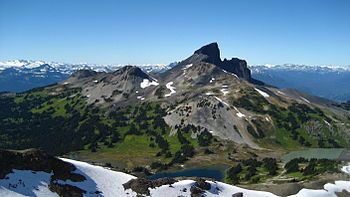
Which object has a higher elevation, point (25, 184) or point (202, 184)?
point (25, 184)

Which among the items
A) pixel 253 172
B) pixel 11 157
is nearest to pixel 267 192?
pixel 11 157

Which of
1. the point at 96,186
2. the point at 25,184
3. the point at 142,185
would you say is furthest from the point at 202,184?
the point at 25,184

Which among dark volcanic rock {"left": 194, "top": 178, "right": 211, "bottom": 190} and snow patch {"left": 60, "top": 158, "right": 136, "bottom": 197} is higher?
snow patch {"left": 60, "top": 158, "right": 136, "bottom": 197}

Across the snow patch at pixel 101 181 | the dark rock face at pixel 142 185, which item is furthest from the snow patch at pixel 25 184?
the dark rock face at pixel 142 185

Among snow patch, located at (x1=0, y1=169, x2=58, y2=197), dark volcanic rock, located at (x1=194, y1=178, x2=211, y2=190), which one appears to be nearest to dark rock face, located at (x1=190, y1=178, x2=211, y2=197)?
dark volcanic rock, located at (x1=194, y1=178, x2=211, y2=190)

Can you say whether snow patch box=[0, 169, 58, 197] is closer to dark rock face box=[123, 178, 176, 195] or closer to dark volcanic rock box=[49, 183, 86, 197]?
dark volcanic rock box=[49, 183, 86, 197]

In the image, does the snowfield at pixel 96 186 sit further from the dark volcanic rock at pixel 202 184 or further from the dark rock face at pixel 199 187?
the dark volcanic rock at pixel 202 184

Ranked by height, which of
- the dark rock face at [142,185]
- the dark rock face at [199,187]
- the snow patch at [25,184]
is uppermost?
the snow patch at [25,184]

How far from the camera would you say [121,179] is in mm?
69500

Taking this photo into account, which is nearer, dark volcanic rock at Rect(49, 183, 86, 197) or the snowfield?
the snowfield

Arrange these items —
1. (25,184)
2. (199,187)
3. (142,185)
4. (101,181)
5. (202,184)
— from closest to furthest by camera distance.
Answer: (25,184), (101,181), (142,185), (199,187), (202,184)

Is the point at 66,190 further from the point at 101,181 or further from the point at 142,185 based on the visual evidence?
the point at 142,185

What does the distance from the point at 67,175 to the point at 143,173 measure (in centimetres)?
10987

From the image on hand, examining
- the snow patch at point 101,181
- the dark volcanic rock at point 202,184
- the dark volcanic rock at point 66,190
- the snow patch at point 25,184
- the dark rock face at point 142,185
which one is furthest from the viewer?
the dark volcanic rock at point 202,184
